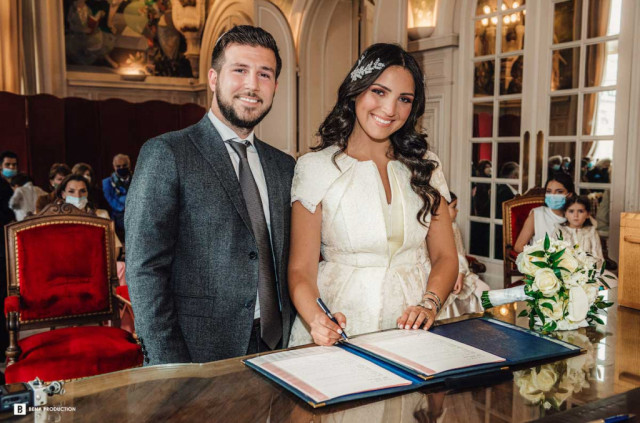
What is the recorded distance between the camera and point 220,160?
1.80m

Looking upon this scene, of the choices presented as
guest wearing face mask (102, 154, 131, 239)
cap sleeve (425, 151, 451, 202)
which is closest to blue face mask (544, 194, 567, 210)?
cap sleeve (425, 151, 451, 202)

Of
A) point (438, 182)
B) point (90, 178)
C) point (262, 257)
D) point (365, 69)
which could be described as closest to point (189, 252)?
point (262, 257)

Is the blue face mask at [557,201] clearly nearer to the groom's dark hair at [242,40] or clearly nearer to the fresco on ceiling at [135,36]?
the groom's dark hair at [242,40]

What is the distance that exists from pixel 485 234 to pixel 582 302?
4.70m

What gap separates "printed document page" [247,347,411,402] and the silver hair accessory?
96 centimetres

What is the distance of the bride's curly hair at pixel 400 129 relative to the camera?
198 cm

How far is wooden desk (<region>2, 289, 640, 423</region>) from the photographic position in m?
1.09

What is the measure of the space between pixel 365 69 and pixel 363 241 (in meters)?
0.58

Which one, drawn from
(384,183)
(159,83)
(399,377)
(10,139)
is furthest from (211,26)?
(399,377)

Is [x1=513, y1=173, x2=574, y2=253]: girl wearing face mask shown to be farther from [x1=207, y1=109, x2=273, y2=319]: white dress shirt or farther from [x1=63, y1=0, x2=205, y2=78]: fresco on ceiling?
[x1=63, y1=0, x2=205, y2=78]: fresco on ceiling

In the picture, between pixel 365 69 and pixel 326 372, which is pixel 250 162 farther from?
pixel 326 372

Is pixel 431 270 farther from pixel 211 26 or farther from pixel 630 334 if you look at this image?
pixel 211 26

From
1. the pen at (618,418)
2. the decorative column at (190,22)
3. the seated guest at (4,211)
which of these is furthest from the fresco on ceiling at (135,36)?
the pen at (618,418)
